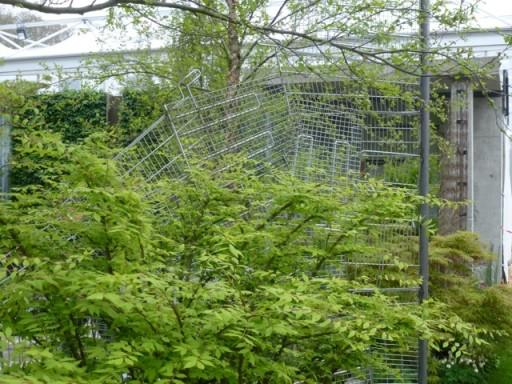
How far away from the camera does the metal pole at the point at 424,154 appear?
492cm

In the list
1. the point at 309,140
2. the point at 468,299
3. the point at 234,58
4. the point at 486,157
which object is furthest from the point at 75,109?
the point at 468,299

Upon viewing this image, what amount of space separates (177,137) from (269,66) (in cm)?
251

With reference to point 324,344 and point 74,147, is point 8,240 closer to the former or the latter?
point 74,147

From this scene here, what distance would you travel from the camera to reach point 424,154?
5.07 metres

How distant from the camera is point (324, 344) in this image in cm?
333

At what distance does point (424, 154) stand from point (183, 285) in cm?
270

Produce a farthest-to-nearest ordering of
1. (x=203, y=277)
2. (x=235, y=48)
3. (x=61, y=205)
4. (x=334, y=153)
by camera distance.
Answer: (x=235, y=48) < (x=334, y=153) < (x=61, y=205) < (x=203, y=277)

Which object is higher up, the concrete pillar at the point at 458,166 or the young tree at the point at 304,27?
the young tree at the point at 304,27

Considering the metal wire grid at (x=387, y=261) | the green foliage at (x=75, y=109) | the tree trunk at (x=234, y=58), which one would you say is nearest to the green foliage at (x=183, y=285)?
the metal wire grid at (x=387, y=261)

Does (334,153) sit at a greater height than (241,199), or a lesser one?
greater

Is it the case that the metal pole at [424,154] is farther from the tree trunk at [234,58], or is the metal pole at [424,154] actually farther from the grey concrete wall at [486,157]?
the grey concrete wall at [486,157]

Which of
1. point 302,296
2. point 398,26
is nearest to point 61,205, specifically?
point 302,296

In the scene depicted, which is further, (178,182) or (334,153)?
(334,153)

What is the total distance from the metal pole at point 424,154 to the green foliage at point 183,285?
0.99 m
